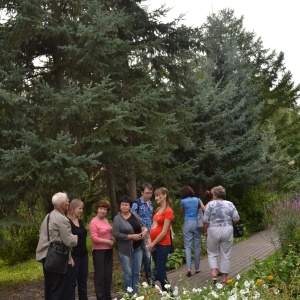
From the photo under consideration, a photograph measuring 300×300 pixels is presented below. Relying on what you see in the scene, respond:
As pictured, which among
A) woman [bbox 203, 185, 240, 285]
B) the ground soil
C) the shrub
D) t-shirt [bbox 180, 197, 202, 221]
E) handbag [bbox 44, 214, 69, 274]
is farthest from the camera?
t-shirt [bbox 180, 197, 202, 221]

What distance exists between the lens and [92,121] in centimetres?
950

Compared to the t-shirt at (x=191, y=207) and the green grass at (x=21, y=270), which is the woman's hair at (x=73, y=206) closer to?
the t-shirt at (x=191, y=207)

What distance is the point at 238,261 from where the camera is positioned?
10.7 m

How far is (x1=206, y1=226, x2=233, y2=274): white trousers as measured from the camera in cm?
786

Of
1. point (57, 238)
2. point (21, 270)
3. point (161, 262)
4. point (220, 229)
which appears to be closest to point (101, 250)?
point (161, 262)

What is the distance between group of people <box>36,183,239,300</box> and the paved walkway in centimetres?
56

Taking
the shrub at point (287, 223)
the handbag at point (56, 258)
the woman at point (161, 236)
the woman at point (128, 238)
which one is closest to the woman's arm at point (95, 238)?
the woman at point (128, 238)

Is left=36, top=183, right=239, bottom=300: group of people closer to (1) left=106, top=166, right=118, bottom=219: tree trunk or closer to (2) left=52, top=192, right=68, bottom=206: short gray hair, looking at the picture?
(2) left=52, top=192, right=68, bottom=206: short gray hair

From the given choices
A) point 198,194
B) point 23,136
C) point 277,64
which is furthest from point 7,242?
point 277,64

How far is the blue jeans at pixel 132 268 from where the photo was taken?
7.11m

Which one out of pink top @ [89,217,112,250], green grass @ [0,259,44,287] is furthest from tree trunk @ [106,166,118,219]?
pink top @ [89,217,112,250]

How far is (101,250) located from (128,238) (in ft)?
1.86

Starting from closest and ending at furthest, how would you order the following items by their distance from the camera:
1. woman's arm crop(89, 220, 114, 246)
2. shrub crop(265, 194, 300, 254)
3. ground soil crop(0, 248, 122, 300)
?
woman's arm crop(89, 220, 114, 246) < shrub crop(265, 194, 300, 254) < ground soil crop(0, 248, 122, 300)

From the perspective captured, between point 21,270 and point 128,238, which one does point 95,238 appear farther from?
point 21,270
